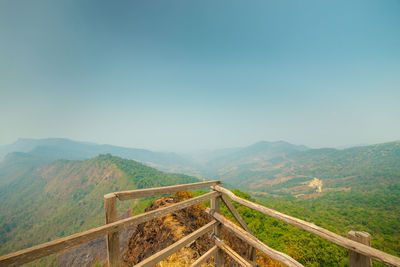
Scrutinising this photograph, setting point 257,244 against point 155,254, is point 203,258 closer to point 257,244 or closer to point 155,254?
point 257,244

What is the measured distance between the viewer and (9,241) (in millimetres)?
81812

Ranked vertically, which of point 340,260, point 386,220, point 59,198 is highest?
point 340,260

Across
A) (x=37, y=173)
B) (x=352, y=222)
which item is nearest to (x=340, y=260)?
(x=352, y=222)

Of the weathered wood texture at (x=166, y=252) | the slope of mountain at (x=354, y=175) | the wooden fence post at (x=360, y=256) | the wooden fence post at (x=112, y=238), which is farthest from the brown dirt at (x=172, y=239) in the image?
the slope of mountain at (x=354, y=175)

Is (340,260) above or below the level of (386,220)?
above

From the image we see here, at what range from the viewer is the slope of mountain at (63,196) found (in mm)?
79625

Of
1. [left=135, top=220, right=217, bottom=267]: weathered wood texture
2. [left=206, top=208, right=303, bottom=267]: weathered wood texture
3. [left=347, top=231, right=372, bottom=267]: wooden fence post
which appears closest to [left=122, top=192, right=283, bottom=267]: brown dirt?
[left=135, top=220, right=217, bottom=267]: weathered wood texture

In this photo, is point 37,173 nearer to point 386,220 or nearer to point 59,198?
point 59,198

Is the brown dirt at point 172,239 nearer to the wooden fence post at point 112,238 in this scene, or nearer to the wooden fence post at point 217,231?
the wooden fence post at point 217,231

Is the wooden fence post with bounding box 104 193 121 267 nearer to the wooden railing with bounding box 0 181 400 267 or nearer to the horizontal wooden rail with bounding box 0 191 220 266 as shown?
the wooden railing with bounding box 0 181 400 267

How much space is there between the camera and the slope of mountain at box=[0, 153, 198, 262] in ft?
261

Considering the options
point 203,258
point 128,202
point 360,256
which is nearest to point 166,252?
point 203,258

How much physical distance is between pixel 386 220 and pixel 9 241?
549 ft

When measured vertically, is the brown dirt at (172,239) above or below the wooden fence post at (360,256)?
below
